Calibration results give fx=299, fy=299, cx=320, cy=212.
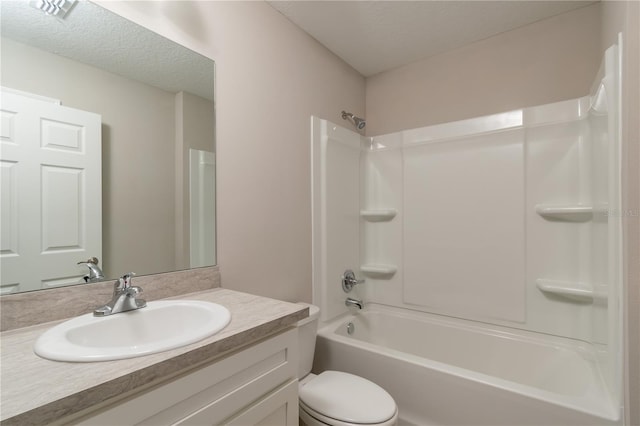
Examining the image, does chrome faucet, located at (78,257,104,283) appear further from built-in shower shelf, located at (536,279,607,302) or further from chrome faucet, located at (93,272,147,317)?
built-in shower shelf, located at (536,279,607,302)

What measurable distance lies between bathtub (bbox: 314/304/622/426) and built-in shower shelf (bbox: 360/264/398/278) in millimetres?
266

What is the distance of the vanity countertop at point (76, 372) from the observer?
1.58 feet

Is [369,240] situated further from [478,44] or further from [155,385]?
[155,385]

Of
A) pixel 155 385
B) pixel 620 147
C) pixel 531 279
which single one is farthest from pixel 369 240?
pixel 155 385

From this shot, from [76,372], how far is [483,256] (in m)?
2.10

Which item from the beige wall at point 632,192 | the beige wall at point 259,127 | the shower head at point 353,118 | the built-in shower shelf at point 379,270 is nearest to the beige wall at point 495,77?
the shower head at point 353,118

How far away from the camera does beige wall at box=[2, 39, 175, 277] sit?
0.95 metres

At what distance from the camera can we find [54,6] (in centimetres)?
96

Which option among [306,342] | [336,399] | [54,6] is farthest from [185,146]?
[336,399]

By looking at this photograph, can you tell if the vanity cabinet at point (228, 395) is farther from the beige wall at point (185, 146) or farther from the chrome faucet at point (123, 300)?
the beige wall at point (185, 146)

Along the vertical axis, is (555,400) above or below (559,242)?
below

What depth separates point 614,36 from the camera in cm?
124

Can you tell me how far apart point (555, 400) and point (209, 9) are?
7.29ft

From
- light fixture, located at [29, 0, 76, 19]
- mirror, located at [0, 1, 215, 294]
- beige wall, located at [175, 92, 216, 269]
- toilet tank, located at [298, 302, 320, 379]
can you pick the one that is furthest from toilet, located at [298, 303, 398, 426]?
light fixture, located at [29, 0, 76, 19]
